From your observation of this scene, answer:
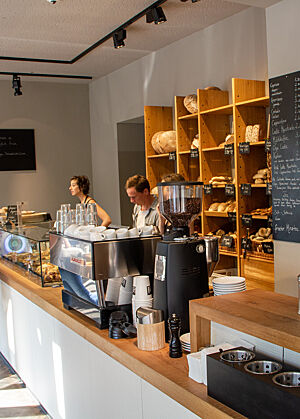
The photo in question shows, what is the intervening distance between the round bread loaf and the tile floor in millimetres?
2976

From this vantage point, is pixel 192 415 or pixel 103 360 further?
pixel 103 360

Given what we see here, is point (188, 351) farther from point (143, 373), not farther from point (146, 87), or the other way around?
point (146, 87)

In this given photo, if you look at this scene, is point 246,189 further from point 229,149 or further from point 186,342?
point 186,342

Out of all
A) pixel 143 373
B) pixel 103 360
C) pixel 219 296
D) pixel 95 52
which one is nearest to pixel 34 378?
pixel 103 360

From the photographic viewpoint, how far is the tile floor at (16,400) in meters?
3.12

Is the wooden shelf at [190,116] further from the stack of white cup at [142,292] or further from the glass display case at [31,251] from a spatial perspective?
the stack of white cup at [142,292]

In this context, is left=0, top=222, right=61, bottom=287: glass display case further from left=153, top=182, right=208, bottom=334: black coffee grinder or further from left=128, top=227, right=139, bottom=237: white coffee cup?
left=153, top=182, right=208, bottom=334: black coffee grinder

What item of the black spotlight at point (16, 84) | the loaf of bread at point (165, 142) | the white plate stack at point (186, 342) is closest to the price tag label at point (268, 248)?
the loaf of bread at point (165, 142)

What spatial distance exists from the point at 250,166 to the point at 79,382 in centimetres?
275

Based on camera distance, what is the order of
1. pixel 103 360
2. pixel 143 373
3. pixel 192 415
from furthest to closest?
1. pixel 103 360
2. pixel 143 373
3. pixel 192 415

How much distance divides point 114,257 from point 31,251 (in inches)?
58.4

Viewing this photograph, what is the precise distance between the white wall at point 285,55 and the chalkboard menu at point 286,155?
2.7 inches

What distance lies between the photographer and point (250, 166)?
449 centimetres

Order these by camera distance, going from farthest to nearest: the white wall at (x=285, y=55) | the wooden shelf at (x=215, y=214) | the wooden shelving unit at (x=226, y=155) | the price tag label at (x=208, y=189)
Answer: the price tag label at (x=208, y=189) → the wooden shelf at (x=215, y=214) → the wooden shelving unit at (x=226, y=155) → the white wall at (x=285, y=55)
